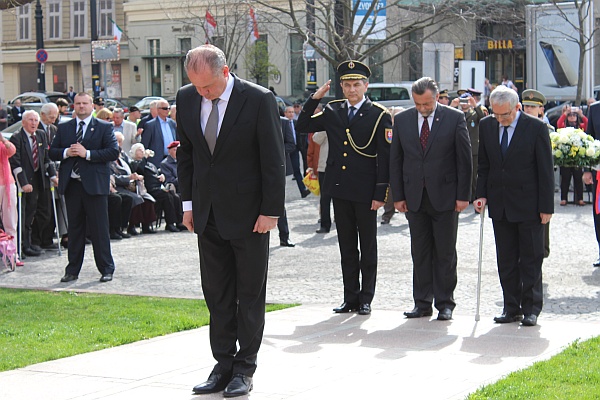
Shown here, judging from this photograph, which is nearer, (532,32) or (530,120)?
(530,120)

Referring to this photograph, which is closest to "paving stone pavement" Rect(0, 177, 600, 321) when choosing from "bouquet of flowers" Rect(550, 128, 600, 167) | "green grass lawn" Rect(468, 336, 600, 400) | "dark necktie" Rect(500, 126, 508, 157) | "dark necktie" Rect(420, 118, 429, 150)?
"bouquet of flowers" Rect(550, 128, 600, 167)

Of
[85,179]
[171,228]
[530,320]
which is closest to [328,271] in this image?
[85,179]

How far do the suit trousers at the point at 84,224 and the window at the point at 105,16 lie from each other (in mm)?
51816

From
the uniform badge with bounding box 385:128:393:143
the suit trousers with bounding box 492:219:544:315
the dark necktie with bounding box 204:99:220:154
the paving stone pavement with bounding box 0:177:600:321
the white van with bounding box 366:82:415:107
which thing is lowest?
the paving stone pavement with bounding box 0:177:600:321

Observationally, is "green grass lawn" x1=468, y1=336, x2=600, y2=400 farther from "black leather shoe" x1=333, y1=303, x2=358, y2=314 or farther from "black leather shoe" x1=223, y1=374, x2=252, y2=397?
"black leather shoe" x1=333, y1=303, x2=358, y2=314

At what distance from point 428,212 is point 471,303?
→ 1417mm

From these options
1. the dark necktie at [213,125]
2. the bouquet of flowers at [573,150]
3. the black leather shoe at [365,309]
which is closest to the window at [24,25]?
the bouquet of flowers at [573,150]

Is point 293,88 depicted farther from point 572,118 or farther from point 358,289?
point 358,289

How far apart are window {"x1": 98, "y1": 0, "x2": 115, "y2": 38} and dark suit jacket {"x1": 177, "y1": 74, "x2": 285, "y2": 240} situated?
188ft

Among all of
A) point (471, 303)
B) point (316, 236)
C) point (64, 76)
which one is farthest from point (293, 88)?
point (471, 303)

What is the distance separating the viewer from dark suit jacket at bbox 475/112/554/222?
29.1 feet

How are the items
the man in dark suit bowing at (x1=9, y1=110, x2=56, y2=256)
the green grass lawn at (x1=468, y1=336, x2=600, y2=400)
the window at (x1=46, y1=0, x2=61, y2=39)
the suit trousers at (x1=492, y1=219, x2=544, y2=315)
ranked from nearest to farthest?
the green grass lawn at (x1=468, y1=336, x2=600, y2=400) → the suit trousers at (x1=492, y1=219, x2=544, y2=315) → the man in dark suit bowing at (x1=9, y1=110, x2=56, y2=256) → the window at (x1=46, y1=0, x2=61, y2=39)

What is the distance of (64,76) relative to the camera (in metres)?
64.0

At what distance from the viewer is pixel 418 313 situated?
30.1ft
